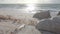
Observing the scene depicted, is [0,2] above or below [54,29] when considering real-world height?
below

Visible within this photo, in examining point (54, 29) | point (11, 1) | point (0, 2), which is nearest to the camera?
point (54, 29)

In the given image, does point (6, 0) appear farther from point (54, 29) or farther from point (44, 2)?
point (54, 29)

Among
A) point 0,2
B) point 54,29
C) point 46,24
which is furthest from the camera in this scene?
point 0,2

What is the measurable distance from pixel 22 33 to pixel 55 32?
2.26ft

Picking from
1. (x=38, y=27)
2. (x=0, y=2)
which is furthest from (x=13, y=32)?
(x=0, y=2)

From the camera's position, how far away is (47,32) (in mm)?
2822

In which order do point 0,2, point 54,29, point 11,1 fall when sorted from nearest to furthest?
point 54,29 < point 0,2 < point 11,1

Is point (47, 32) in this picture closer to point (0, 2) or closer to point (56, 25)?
point (56, 25)

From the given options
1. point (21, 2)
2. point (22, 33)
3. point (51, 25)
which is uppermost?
point (51, 25)

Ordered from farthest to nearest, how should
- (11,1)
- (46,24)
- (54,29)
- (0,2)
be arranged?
(11,1), (0,2), (46,24), (54,29)

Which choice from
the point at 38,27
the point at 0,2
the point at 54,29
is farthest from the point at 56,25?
the point at 0,2

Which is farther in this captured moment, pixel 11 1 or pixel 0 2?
pixel 11 1

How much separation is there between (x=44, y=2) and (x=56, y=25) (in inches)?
498

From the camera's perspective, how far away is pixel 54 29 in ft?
9.12
